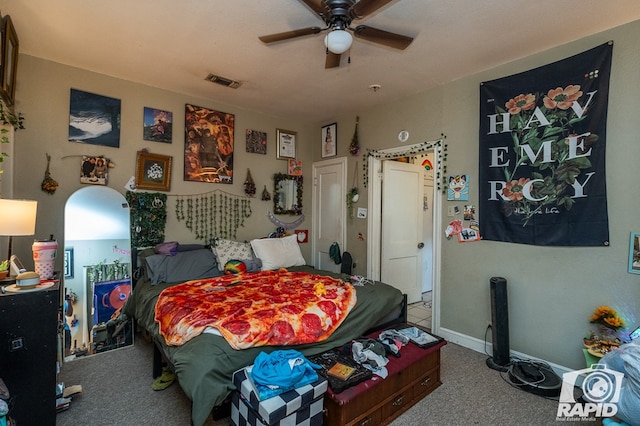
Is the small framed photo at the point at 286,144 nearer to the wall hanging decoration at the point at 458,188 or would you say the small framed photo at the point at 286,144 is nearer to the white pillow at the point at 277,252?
the white pillow at the point at 277,252

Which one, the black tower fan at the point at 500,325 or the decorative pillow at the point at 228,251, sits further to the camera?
the decorative pillow at the point at 228,251

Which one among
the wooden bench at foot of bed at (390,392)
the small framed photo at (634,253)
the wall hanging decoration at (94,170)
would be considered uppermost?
the wall hanging decoration at (94,170)

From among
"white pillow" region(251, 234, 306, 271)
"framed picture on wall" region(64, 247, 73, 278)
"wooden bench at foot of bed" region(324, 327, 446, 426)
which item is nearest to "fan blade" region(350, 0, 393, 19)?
"wooden bench at foot of bed" region(324, 327, 446, 426)

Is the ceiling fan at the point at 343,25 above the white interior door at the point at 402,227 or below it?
above

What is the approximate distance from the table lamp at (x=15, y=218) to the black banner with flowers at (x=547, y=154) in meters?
3.48

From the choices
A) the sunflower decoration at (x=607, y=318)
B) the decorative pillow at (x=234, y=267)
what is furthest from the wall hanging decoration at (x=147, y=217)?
the sunflower decoration at (x=607, y=318)

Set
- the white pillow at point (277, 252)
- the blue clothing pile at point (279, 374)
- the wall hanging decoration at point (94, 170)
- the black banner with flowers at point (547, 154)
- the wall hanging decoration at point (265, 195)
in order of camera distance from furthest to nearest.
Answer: the wall hanging decoration at point (265, 195) → the white pillow at point (277, 252) → the wall hanging decoration at point (94, 170) → the black banner with flowers at point (547, 154) → the blue clothing pile at point (279, 374)

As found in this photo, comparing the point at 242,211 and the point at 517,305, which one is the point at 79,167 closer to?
the point at 242,211

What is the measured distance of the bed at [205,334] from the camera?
5.32ft

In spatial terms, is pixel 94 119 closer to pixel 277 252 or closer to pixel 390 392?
pixel 277 252

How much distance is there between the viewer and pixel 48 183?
109 inches

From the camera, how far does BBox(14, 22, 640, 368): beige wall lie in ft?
7.00

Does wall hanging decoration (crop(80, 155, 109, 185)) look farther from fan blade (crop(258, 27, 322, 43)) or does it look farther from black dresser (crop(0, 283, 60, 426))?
fan blade (crop(258, 27, 322, 43))

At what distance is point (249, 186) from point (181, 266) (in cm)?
141
